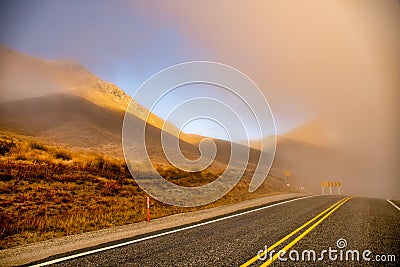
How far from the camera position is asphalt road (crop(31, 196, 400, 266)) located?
5.56m

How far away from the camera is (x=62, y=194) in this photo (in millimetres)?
14531

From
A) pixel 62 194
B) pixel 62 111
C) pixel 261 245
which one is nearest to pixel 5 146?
pixel 62 194

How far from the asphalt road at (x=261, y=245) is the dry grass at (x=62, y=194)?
192 inches

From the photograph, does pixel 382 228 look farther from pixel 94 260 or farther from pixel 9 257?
pixel 9 257

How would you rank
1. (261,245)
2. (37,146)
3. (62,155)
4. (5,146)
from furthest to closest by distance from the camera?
(37,146) < (62,155) < (5,146) < (261,245)

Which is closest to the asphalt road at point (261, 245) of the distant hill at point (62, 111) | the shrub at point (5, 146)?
the shrub at point (5, 146)

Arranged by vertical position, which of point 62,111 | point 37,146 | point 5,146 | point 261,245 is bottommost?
point 261,245

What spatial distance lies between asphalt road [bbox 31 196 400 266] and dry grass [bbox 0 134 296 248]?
487 cm

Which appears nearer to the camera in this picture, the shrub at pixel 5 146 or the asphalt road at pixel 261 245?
the asphalt road at pixel 261 245

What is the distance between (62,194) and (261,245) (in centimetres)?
1257

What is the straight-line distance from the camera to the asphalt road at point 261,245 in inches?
219

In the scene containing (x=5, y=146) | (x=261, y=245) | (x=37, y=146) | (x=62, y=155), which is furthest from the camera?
(x=37, y=146)

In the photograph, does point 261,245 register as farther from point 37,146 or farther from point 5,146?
point 37,146

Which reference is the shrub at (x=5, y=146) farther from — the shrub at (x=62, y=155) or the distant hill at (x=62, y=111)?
the distant hill at (x=62, y=111)
